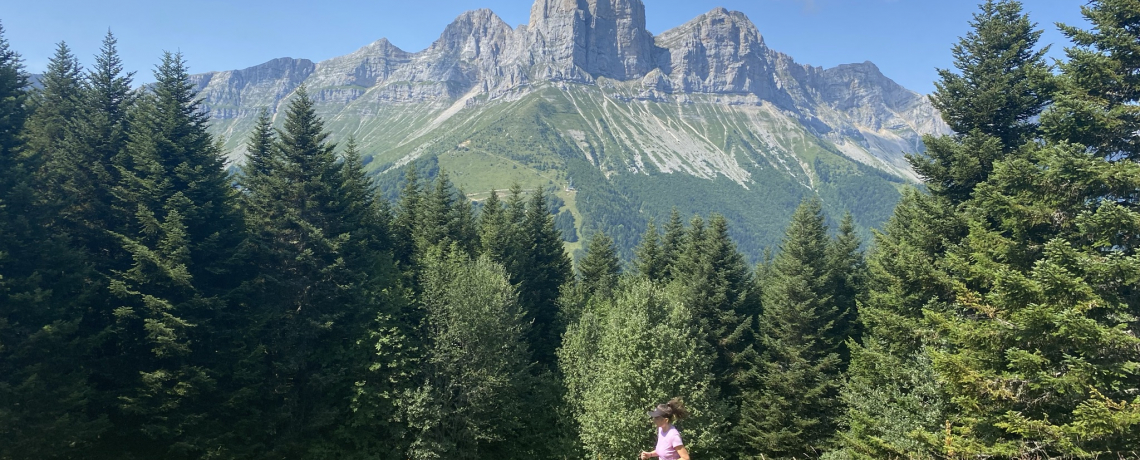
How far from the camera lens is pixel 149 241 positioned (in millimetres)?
21969

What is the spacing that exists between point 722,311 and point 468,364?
15489 millimetres

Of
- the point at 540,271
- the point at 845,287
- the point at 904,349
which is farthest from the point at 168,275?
the point at 845,287

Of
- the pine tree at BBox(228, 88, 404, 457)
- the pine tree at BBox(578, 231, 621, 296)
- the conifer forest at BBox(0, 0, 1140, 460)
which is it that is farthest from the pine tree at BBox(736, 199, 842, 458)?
the pine tree at BBox(228, 88, 404, 457)

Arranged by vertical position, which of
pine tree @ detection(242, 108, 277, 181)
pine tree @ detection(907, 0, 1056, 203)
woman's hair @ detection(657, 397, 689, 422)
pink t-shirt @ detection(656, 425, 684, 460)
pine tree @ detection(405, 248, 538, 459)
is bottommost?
pine tree @ detection(405, 248, 538, 459)

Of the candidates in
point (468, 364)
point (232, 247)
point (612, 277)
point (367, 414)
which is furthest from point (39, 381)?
point (612, 277)

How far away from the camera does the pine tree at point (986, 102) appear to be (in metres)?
18.4

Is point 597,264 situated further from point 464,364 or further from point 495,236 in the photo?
point 464,364

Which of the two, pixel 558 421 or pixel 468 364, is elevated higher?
pixel 468 364

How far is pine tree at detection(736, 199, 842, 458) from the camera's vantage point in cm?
2789

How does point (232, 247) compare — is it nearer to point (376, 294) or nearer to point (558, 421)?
point (376, 294)

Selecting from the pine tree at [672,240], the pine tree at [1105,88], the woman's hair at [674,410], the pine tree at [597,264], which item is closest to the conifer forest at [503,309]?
the pine tree at [1105,88]

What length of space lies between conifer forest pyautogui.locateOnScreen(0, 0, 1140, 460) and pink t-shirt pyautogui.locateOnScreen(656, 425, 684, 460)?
9650mm

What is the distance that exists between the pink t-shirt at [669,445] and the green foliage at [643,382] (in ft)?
51.1

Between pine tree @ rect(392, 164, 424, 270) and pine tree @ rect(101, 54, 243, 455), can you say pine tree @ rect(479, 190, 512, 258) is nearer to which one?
pine tree @ rect(392, 164, 424, 270)
